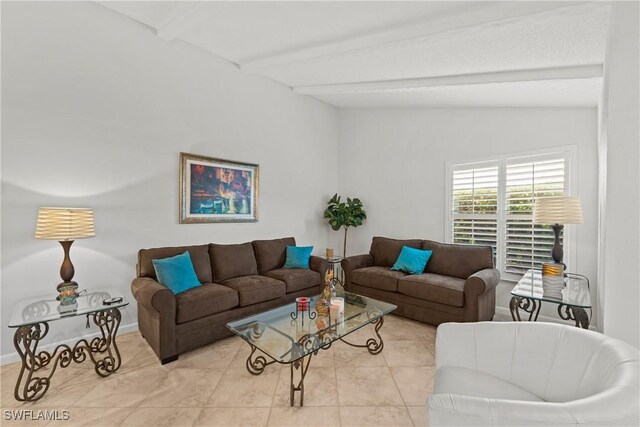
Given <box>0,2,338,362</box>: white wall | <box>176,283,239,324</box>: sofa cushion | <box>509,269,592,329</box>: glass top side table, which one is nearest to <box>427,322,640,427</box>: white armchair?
<box>509,269,592,329</box>: glass top side table

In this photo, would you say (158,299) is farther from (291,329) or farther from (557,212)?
(557,212)

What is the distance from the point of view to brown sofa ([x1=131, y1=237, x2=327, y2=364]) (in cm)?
265

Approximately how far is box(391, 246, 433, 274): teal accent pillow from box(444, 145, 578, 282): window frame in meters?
0.81

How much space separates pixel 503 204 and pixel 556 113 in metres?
1.25

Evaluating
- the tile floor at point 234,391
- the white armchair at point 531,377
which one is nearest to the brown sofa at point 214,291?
the tile floor at point 234,391

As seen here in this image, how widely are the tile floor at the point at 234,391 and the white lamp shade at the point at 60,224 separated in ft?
3.74

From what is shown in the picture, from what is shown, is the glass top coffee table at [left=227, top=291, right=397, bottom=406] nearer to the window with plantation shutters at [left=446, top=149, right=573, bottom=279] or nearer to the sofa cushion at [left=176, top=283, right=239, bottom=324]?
the sofa cushion at [left=176, top=283, right=239, bottom=324]

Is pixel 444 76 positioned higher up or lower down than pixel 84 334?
higher up

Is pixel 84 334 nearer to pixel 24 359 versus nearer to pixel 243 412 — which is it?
pixel 24 359

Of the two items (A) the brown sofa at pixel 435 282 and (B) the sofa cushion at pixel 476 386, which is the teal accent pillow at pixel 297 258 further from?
(B) the sofa cushion at pixel 476 386

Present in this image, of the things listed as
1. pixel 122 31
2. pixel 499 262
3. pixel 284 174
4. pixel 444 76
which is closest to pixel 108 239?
pixel 122 31

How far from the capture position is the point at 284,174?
507cm

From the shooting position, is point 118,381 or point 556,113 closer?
point 118,381

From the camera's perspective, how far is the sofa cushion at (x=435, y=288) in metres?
3.28
